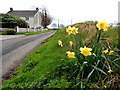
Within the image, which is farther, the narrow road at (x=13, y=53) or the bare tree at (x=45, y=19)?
the bare tree at (x=45, y=19)

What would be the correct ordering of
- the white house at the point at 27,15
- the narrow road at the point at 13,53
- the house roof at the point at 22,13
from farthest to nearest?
the house roof at the point at 22,13 < the white house at the point at 27,15 < the narrow road at the point at 13,53

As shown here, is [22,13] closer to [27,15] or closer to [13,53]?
[27,15]

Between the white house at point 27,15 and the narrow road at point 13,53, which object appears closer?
the narrow road at point 13,53

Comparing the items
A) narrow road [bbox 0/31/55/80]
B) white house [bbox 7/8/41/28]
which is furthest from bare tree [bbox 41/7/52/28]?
narrow road [bbox 0/31/55/80]

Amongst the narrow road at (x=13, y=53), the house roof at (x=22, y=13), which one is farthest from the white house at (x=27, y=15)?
the narrow road at (x=13, y=53)

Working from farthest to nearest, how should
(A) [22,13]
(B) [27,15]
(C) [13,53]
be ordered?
(A) [22,13] → (B) [27,15] → (C) [13,53]

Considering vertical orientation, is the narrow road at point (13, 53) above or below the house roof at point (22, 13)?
below

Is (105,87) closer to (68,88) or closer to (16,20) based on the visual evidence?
(68,88)

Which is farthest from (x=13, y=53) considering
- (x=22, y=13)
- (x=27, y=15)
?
(x=22, y=13)

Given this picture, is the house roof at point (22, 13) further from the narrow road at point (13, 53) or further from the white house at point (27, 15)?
the narrow road at point (13, 53)

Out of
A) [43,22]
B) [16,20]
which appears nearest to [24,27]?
[16,20]

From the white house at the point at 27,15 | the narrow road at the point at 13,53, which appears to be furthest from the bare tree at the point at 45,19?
the narrow road at the point at 13,53

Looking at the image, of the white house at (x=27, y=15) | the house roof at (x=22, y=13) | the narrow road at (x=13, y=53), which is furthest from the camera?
the house roof at (x=22, y=13)

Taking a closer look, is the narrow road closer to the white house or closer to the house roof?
the white house
